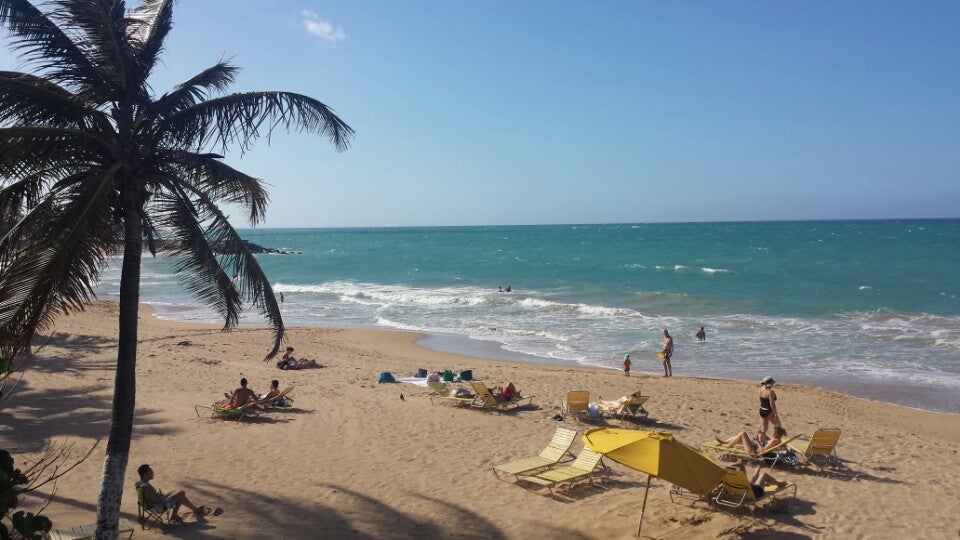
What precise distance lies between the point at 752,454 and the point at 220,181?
833cm

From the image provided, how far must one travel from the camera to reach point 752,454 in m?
9.84

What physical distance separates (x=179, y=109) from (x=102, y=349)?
47.4 ft

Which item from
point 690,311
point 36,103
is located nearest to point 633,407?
point 36,103

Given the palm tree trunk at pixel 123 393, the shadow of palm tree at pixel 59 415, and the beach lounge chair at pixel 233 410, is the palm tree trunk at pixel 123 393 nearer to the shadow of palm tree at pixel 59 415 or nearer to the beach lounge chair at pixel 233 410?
the shadow of palm tree at pixel 59 415

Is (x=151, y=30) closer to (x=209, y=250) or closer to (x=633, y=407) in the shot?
(x=209, y=250)

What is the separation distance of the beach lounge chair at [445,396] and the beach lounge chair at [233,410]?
3.58 meters

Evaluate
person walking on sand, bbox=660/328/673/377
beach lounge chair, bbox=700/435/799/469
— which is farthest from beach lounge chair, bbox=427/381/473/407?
person walking on sand, bbox=660/328/673/377

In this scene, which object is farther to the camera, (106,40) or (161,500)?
(161,500)

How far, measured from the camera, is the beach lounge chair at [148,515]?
284 inches

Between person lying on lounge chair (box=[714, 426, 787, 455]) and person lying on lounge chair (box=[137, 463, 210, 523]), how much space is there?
762 centimetres

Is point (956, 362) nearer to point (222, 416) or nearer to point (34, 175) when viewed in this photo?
point (222, 416)

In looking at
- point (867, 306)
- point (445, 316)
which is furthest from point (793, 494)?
point (867, 306)

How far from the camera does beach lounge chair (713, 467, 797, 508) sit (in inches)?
307

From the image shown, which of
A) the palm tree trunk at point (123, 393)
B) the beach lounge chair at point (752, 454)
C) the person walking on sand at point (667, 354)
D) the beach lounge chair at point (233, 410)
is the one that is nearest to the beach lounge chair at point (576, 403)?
the beach lounge chair at point (752, 454)
